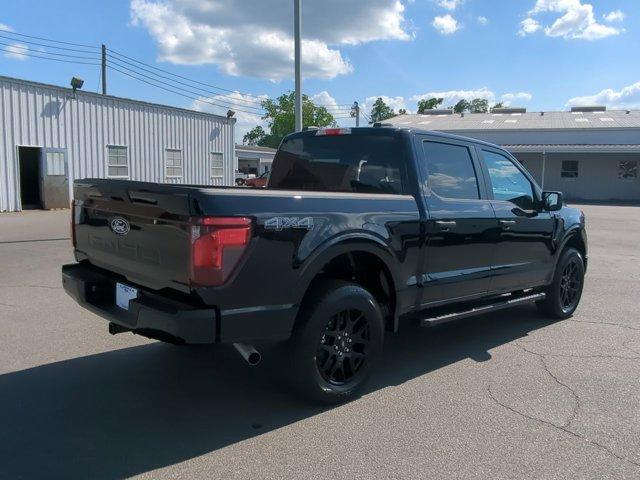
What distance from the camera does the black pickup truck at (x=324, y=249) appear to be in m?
3.15

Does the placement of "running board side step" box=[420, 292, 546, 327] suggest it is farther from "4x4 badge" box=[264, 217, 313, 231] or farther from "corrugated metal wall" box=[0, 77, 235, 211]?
"corrugated metal wall" box=[0, 77, 235, 211]

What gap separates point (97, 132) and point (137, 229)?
1926 cm

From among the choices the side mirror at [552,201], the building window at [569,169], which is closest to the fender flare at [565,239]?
the side mirror at [552,201]

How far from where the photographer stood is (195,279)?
3096 mm

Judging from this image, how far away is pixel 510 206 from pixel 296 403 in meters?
2.91

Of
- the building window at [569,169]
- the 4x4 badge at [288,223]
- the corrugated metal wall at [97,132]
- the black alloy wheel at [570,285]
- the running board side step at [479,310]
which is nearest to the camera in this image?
the 4x4 badge at [288,223]

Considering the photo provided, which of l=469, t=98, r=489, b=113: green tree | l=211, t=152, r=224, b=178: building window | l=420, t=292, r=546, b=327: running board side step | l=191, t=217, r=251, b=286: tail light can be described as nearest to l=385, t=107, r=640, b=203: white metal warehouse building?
l=211, t=152, r=224, b=178: building window

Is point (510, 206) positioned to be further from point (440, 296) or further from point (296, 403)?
point (296, 403)

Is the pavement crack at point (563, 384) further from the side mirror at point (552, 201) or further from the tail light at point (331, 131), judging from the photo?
the tail light at point (331, 131)

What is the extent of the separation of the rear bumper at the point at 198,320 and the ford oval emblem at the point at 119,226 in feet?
1.10

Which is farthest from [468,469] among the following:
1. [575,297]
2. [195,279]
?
[575,297]

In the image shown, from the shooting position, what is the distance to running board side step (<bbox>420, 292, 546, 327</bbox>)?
4.39m

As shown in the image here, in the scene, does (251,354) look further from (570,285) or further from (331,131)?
(570,285)

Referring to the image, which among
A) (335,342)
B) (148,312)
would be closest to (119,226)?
(148,312)
